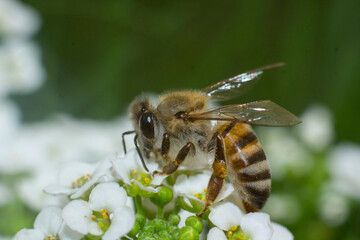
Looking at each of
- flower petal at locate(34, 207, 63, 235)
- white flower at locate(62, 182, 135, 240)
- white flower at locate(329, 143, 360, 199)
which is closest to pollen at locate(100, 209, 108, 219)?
white flower at locate(62, 182, 135, 240)

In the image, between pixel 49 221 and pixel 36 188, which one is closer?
pixel 49 221

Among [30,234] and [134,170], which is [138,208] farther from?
[30,234]

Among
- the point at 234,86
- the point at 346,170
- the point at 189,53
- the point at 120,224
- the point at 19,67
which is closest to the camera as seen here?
the point at 120,224

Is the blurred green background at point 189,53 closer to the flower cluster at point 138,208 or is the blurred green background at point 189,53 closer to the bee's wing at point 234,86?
the bee's wing at point 234,86

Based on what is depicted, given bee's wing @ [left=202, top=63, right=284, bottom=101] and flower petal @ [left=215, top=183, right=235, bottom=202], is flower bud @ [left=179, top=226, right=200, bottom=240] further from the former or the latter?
bee's wing @ [left=202, top=63, right=284, bottom=101]

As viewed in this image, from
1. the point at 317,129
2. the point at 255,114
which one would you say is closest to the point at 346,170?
the point at 317,129

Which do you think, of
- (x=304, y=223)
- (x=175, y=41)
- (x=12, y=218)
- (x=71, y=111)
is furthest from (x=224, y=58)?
(x=12, y=218)

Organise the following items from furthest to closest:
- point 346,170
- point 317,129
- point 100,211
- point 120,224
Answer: point 317,129
point 346,170
point 100,211
point 120,224
